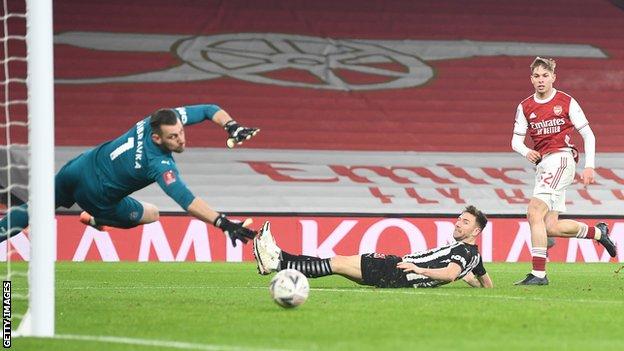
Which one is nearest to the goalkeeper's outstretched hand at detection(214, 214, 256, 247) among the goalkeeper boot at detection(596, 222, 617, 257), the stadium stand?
the goalkeeper boot at detection(596, 222, 617, 257)

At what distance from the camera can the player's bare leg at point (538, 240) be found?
11586mm

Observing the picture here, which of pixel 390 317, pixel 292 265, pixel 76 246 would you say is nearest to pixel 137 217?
pixel 292 265

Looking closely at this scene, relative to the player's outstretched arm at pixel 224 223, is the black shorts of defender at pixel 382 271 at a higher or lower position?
lower

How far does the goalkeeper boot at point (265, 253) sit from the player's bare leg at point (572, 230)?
2.91 m

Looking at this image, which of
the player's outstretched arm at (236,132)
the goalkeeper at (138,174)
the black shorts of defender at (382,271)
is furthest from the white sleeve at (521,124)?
the player's outstretched arm at (236,132)

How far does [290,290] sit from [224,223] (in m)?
0.63

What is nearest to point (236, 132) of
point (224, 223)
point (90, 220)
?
point (224, 223)

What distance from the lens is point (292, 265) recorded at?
33.5ft

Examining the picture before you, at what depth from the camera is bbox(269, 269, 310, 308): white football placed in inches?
341

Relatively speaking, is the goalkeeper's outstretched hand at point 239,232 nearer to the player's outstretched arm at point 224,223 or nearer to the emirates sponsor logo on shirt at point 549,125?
the player's outstretched arm at point 224,223

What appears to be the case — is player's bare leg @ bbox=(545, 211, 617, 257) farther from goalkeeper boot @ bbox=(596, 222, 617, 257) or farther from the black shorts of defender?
the black shorts of defender

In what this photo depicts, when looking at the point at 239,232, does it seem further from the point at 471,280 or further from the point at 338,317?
the point at 471,280

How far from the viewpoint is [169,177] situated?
29.5 ft

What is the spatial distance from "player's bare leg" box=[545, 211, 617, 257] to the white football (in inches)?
149
